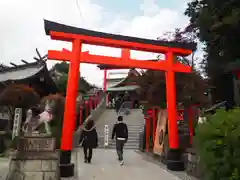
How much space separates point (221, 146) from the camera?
15.5 ft

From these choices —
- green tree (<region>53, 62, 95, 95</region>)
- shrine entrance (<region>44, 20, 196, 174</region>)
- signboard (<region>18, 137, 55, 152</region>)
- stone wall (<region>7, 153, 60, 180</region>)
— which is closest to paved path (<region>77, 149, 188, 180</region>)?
shrine entrance (<region>44, 20, 196, 174</region>)

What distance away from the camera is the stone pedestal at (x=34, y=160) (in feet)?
21.1

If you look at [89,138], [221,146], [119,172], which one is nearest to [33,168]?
[119,172]

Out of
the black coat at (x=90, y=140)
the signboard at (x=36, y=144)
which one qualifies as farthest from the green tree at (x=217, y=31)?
the signboard at (x=36, y=144)

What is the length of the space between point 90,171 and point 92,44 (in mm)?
4250

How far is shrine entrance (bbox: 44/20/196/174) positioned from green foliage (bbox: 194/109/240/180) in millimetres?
4234

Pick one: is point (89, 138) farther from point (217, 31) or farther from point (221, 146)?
point (217, 31)

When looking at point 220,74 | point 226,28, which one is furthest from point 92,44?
point 220,74

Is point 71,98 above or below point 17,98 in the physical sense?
below

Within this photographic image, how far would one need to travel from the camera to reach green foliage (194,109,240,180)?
4458 millimetres

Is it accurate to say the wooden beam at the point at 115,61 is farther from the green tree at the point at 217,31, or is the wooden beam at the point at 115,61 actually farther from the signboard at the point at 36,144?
the green tree at the point at 217,31

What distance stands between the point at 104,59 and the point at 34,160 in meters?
4.31

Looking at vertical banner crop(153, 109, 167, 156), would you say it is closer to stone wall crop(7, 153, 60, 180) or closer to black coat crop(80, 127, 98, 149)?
black coat crop(80, 127, 98, 149)

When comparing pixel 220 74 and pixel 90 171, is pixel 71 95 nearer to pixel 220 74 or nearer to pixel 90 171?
pixel 90 171
